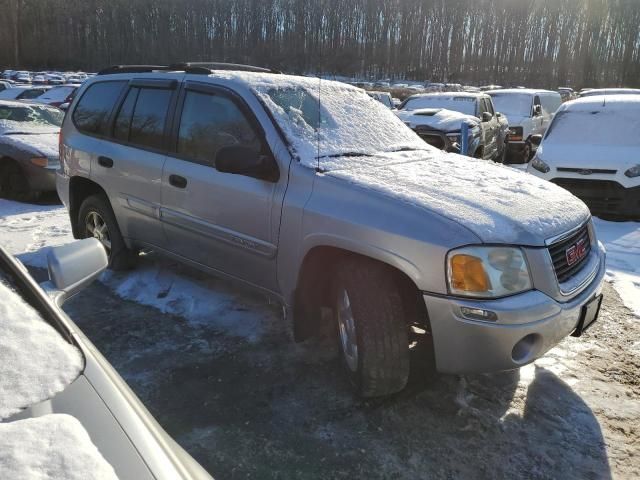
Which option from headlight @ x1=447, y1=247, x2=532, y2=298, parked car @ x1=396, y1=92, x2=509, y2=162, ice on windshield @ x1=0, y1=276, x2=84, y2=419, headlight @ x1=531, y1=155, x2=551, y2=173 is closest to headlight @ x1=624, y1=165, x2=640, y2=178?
headlight @ x1=531, y1=155, x2=551, y2=173

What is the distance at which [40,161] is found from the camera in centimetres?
745

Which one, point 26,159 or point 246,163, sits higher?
point 246,163

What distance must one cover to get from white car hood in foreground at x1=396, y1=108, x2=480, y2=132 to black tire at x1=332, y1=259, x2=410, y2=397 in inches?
284

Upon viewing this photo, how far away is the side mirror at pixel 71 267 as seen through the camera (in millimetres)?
1740

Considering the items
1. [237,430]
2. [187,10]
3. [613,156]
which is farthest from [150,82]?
[187,10]

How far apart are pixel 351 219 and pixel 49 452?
6.38 ft

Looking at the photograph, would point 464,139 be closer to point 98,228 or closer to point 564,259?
point 98,228

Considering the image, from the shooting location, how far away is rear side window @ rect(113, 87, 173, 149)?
3992 millimetres

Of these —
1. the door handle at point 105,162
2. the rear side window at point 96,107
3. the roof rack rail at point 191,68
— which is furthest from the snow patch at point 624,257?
the rear side window at point 96,107

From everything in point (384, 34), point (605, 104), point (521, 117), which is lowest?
point (521, 117)

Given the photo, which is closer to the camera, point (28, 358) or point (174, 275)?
point (28, 358)

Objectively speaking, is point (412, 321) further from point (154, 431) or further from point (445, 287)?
point (154, 431)

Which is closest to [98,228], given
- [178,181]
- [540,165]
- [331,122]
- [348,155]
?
[178,181]

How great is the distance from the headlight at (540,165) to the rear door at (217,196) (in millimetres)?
5509
